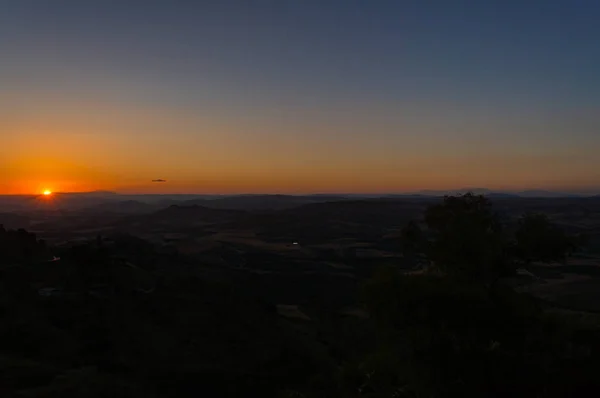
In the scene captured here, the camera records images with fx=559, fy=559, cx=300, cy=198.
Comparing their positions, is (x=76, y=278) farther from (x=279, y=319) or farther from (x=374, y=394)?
(x=374, y=394)

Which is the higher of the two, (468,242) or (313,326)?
(468,242)

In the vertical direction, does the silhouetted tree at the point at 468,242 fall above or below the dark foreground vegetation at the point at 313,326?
above

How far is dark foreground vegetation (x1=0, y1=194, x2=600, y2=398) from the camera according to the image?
576 inches

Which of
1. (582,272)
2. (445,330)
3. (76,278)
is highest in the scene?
(445,330)

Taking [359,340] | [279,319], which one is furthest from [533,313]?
[279,319]

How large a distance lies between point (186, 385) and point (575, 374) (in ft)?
94.5

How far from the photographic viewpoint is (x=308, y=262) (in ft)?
396

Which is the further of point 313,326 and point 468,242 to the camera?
point 313,326

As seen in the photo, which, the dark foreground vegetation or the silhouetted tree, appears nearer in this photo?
the dark foreground vegetation

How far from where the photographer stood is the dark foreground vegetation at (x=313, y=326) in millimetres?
14641

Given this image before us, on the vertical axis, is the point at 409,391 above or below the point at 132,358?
above

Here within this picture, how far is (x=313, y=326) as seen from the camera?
6097 centimetres

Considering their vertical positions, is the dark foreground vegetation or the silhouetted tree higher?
the silhouetted tree

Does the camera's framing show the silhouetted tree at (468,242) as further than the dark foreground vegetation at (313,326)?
Yes
